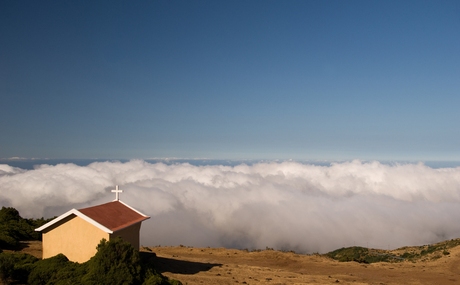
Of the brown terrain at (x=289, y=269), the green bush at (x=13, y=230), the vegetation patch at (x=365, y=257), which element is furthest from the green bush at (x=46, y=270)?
the vegetation patch at (x=365, y=257)

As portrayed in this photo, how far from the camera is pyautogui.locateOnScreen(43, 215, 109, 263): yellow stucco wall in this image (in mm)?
13297

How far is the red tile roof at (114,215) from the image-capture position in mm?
14013

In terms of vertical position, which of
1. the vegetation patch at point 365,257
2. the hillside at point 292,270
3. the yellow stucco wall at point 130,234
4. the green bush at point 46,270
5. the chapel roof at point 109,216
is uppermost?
the chapel roof at point 109,216

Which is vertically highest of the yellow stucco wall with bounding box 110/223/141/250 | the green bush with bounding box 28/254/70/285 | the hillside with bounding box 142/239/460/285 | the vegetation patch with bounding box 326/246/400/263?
the yellow stucco wall with bounding box 110/223/141/250

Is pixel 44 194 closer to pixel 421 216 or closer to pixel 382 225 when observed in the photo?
pixel 382 225

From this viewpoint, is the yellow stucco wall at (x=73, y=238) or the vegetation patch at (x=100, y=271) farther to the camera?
the yellow stucco wall at (x=73, y=238)

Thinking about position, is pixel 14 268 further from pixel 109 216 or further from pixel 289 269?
pixel 289 269

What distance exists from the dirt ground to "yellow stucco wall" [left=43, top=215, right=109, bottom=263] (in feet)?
16.7

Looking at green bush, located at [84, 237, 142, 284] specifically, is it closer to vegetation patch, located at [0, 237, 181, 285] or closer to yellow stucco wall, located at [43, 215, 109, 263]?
vegetation patch, located at [0, 237, 181, 285]

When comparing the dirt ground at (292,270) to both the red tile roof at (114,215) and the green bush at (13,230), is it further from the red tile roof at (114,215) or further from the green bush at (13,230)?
the green bush at (13,230)

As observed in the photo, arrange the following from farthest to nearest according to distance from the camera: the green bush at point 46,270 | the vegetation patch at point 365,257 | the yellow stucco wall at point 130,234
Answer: the vegetation patch at point 365,257 → the yellow stucco wall at point 130,234 → the green bush at point 46,270

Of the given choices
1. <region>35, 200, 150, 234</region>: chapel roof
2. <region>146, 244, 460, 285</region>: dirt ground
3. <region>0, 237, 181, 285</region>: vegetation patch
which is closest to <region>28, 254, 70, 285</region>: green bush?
<region>0, 237, 181, 285</region>: vegetation patch

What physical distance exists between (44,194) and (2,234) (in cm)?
13061

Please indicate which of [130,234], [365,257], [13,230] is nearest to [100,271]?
[130,234]
